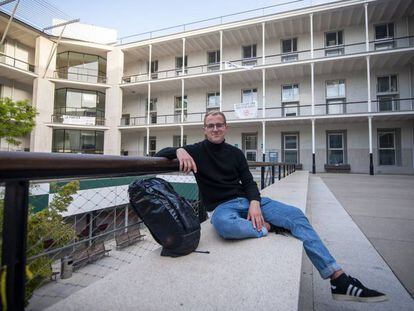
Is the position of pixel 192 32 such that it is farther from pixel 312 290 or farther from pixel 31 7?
pixel 312 290

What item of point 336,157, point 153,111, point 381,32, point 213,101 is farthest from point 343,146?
point 153,111

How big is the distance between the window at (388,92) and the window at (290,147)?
5347 mm

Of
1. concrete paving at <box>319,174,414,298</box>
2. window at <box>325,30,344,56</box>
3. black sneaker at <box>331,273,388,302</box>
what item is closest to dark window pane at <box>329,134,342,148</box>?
window at <box>325,30,344,56</box>

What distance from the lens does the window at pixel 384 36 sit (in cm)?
1627

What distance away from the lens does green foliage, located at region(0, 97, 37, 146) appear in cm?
1166

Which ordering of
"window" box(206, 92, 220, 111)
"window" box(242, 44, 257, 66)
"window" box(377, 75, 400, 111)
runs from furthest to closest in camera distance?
"window" box(206, 92, 220, 111)
"window" box(242, 44, 257, 66)
"window" box(377, 75, 400, 111)

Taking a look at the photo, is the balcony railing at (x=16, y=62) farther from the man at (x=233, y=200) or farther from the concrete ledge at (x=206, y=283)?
the concrete ledge at (x=206, y=283)

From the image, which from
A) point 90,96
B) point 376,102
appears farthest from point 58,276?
point 376,102

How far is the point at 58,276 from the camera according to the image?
28.6ft

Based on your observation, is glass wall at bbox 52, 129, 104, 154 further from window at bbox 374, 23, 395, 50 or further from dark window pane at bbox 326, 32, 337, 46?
window at bbox 374, 23, 395, 50

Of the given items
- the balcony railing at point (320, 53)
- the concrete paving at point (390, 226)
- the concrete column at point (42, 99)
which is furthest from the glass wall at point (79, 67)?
the concrete paving at point (390, 226)

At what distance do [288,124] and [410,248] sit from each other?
1621 centimetres

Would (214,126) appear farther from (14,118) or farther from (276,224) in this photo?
(14,118)

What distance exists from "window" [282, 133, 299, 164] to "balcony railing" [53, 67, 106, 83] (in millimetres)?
16197
